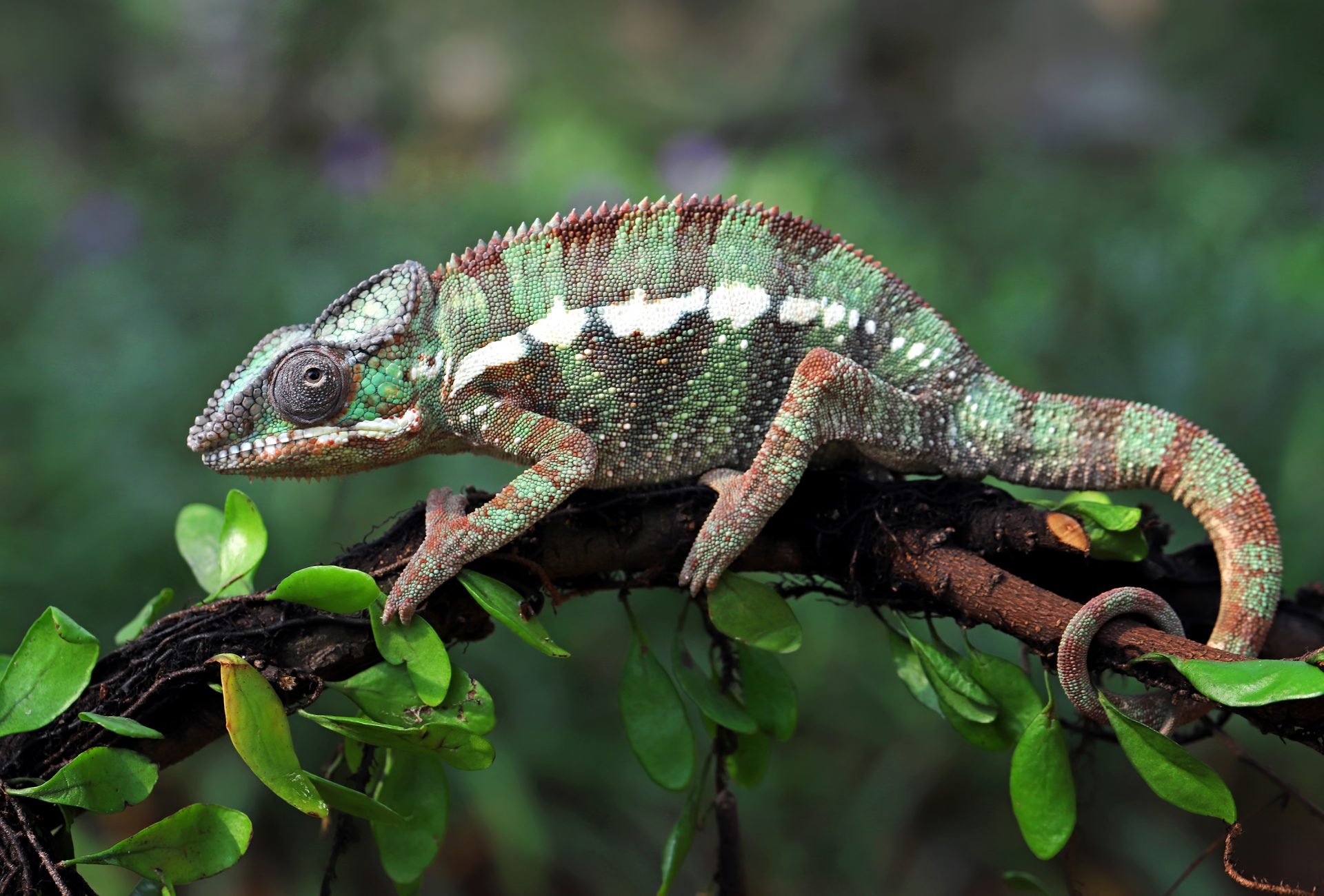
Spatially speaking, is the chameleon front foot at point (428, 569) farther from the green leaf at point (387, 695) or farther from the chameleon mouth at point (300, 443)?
the chameleon mouth at point (300, 443)

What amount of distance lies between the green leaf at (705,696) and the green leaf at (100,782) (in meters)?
0.76

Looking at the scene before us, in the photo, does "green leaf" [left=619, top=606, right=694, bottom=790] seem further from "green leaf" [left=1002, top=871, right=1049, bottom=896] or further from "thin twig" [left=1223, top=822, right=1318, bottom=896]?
"thin twig" [left=1223, top=822, right=1318, bottom=896]

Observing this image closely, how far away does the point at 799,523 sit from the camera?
66.0 inches

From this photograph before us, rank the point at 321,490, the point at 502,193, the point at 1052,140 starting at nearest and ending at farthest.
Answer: the point at 321,490, the point at 502,193, the point at 1052,140

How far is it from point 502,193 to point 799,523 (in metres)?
4.71

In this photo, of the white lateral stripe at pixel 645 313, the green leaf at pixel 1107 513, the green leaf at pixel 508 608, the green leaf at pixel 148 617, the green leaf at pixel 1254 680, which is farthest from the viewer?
the white lateral stripe at pixel 645 313

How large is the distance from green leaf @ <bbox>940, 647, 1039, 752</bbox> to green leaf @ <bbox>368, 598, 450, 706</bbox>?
29.6 inches

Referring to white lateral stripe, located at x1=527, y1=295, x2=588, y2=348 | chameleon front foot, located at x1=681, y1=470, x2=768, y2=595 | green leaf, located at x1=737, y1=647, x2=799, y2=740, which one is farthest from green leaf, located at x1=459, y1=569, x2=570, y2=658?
white lateral stripe, located at x1=527, y1=295, x2=588, y2=348

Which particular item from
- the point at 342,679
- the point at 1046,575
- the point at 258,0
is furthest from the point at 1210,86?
the point at 342,679

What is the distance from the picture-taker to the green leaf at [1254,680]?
42.8 inches

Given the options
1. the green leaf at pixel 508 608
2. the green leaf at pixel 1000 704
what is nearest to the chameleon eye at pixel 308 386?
the green leaf at pixel 508 608

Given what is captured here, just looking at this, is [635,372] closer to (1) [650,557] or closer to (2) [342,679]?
(1) [650,557]

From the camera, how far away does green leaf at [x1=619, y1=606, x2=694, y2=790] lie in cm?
152

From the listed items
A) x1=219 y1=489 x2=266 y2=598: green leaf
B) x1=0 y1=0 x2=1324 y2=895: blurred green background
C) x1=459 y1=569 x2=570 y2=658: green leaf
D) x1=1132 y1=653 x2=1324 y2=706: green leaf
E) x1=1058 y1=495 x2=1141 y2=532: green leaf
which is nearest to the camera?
x1=1132 y1=653 x2=1324 y2=706: green leaf
